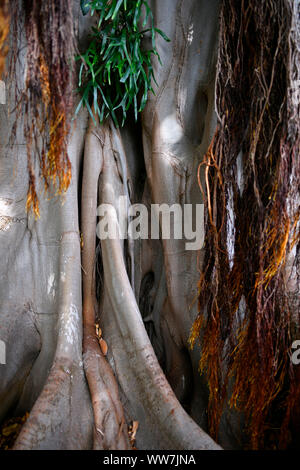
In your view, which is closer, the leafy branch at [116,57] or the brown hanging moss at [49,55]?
the brown hanging moss at [49,55]

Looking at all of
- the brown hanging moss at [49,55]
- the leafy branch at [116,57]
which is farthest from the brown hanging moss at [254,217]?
the brown hanging moss at [49,55]

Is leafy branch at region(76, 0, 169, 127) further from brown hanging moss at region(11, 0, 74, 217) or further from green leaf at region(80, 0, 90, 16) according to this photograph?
brown hanging moss at region(11, 0, 74, 217)

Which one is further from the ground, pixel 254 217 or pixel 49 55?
pixel 49 55

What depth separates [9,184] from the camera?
7.94 ft

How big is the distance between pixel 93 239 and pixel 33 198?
2.23 ft

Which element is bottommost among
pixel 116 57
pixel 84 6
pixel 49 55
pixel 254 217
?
pixel 254 217

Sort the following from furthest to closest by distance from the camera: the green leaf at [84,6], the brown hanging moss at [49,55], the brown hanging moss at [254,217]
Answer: the green leaf at [84,6]
the brown hanging moss at [254,217]
the brown hanging moss at [49,55]

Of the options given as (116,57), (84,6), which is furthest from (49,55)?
(84,6)

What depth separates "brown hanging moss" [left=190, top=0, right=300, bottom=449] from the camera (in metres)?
1.94

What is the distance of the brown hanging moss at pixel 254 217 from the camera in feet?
6.36

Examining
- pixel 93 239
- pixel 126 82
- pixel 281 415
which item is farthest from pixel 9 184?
pixel 281 415

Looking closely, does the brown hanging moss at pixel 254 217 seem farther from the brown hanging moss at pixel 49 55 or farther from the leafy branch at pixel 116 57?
A: the brown hanging moss at pixel 49 55

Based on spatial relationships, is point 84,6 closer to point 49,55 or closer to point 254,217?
point 49,55

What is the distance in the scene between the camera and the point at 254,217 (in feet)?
6.72
